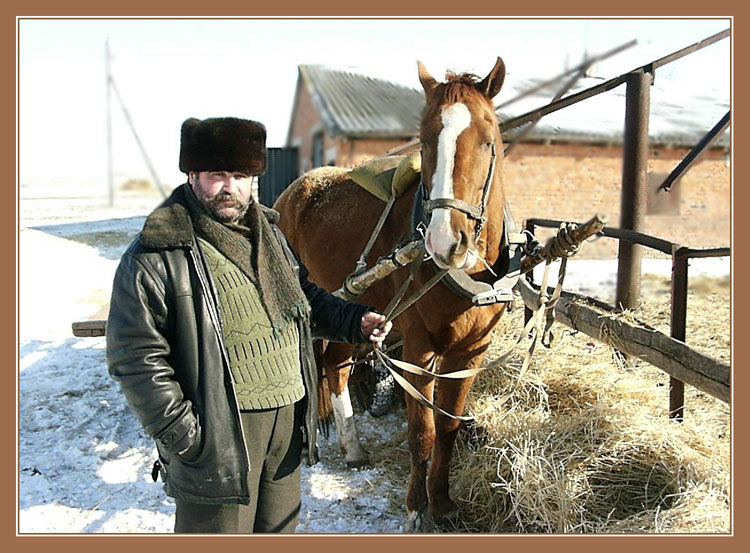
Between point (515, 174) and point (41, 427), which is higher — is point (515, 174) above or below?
above

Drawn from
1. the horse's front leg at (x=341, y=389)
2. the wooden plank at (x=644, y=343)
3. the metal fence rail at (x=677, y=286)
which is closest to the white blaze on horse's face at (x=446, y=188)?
the metal fence rail at (x=677, y=286)

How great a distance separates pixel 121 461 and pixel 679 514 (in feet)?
11.4

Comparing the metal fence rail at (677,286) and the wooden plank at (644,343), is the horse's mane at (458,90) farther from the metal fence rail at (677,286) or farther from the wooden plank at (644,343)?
the wooden plank at (644,343)

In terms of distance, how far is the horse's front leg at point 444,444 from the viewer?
10.1ft

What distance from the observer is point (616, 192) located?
3727mm

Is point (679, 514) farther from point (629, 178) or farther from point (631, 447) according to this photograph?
point (629, 178)

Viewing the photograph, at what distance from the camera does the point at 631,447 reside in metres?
2.91

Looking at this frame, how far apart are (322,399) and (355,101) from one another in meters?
3.98

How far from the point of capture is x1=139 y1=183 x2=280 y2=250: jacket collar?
5.89ft

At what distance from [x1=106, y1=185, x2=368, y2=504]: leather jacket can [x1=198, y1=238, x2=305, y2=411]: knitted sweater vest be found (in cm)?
6

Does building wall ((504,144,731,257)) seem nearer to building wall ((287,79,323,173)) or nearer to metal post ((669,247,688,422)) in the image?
metal post ((669,247,688,422))

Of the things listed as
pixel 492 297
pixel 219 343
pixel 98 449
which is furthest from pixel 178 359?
pixel 98 449

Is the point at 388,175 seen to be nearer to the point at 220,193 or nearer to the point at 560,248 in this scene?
the point at 560,248

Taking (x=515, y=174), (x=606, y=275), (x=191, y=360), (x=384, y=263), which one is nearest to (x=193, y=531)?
(x=191, y=360)
